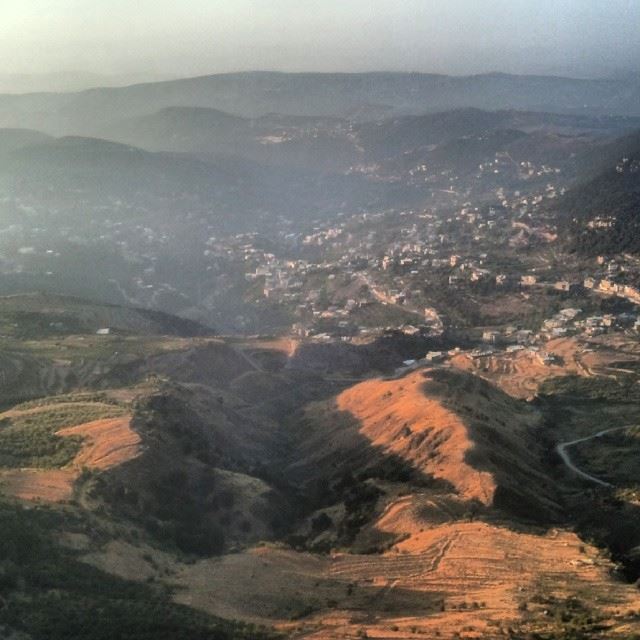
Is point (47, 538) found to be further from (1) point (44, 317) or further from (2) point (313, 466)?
(1) point (44, 317)

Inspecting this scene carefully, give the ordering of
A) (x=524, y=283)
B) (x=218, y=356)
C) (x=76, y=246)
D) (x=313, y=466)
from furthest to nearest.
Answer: (x=76, y=246), (x=524, y=283), (x=218, y=356), (x=313, y=466)

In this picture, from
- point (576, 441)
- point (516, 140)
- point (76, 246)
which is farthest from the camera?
point (516, 140)

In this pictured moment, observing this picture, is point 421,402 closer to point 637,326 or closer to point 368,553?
point 368,553

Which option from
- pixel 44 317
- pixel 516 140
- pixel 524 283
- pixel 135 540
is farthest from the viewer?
pixel 516 140

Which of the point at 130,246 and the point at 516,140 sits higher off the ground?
the point at 516,140

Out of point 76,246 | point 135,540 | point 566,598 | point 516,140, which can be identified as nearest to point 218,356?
point 135,540

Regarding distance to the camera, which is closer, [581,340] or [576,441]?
[576,441]

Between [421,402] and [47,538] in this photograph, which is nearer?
[47,538]

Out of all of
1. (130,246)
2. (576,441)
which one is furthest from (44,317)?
(130,246)

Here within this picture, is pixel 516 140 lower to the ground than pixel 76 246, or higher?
higher
